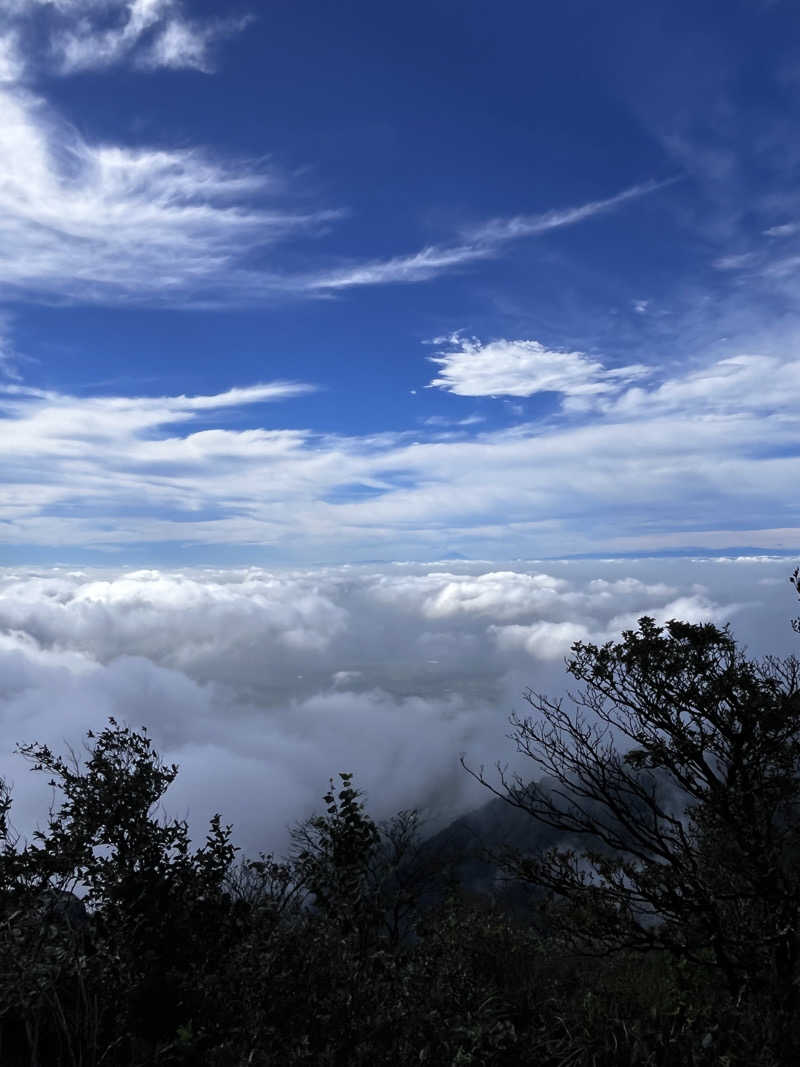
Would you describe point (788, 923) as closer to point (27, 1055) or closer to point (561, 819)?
point (561, 819)

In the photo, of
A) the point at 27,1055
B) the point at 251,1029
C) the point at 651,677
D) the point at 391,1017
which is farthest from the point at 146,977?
the point at 651,677

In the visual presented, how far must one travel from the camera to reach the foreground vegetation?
28.1 ft

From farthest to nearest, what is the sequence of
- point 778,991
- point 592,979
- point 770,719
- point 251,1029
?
point 592,979 → point 770,719 → point 778,991 → point 251,1029

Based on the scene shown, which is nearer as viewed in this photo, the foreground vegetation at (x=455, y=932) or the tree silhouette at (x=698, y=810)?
the foreground vegetation at (x=455, y=932)

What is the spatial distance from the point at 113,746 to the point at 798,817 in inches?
491

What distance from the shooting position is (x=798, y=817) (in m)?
12.8

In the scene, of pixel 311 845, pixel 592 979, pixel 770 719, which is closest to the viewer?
pixel 770 719

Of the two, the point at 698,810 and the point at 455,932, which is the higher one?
the point at 698,810

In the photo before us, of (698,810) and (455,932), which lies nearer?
(698,810)

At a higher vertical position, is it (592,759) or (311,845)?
(592,759)

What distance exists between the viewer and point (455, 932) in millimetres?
16844

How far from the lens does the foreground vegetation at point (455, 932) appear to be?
8.55 m

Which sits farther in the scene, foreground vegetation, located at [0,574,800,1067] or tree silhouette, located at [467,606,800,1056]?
tree silhouette, located at [467,606,800,1056]

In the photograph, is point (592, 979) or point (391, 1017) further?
point (592, 979)
